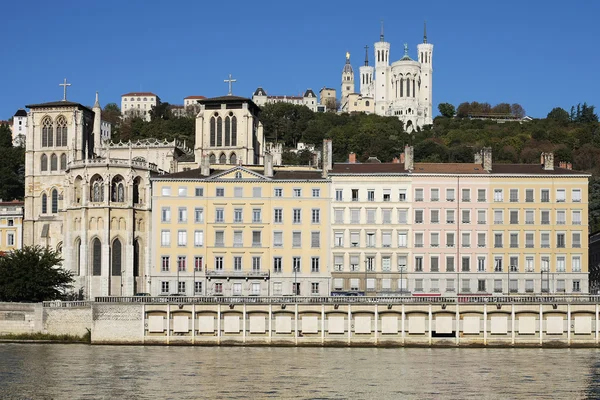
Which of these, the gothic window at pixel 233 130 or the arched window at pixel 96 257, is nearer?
the arched window at pixel 96 257

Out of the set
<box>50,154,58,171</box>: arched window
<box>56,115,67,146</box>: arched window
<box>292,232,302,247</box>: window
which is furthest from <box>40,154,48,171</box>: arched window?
<box>292,232,302,247</box>: window

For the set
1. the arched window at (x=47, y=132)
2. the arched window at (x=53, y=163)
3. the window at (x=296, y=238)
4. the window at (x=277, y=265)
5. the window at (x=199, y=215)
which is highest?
the arched window at (x=47, y=132)

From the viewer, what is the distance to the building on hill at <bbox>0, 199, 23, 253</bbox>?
10638 cm

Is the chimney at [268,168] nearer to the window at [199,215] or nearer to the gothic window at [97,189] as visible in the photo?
the window at [199,215]

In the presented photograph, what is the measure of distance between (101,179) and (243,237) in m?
14.4

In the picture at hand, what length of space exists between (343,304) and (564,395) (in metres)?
22.5

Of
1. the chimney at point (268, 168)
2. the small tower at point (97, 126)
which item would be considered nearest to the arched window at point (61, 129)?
the small tower at point (97, 126)

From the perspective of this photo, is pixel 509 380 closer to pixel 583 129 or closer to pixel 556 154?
pixel 556 154

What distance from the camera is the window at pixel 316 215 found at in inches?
3241

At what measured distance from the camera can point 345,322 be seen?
69.9 metres

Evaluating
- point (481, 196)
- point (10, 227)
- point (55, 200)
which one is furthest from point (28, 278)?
point (481, 196)

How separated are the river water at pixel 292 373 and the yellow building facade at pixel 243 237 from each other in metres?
14.1

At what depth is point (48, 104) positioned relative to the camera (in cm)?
10444

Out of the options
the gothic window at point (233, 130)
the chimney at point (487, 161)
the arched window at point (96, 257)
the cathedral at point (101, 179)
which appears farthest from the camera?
the gothic window at point (233, 130)
